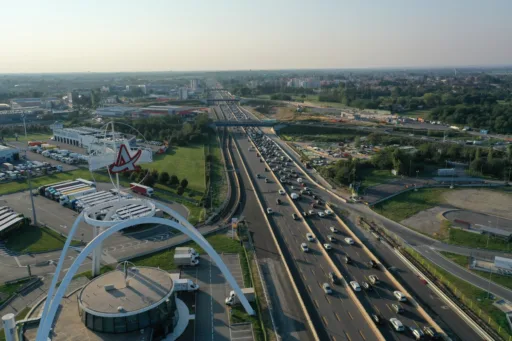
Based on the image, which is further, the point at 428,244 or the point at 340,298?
the point at 428,244

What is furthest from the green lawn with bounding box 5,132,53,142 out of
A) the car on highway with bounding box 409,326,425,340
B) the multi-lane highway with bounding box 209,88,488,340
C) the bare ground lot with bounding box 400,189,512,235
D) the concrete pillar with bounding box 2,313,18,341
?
the car on highway with bounding box 409,326,425,340

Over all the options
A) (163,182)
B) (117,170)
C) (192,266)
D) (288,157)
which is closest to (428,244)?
(192,266)

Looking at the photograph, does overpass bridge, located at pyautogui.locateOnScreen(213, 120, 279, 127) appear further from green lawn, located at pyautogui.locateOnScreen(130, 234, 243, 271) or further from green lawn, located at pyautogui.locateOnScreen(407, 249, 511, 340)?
green lawn, located at pyautogui.locateOnScreen(407, 249, 511, 340)

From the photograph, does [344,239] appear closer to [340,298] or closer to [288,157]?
[340,298]

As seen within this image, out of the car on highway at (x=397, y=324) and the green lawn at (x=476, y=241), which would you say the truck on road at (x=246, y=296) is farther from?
the green lawn at (x=476, y=241)

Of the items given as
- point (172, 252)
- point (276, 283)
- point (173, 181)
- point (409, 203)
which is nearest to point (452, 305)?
point (276, 283)
